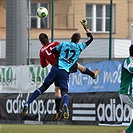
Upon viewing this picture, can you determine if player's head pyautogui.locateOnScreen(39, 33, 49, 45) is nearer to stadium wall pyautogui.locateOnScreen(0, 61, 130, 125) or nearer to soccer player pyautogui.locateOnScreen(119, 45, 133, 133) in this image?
soccer player pyautogui.locateOnScreen(119, 45, 133, 133)

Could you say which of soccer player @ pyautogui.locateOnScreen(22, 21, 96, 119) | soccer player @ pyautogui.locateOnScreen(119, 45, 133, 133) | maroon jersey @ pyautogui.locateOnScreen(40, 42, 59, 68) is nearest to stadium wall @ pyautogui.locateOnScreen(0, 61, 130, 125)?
maroon jersey @ pyautogui.locateOnScreen(40, 42, 59, 68)

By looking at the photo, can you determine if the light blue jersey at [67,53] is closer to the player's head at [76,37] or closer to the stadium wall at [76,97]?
the player's head at [76,37]

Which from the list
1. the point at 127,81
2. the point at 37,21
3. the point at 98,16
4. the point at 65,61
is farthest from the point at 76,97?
the point at 98,16

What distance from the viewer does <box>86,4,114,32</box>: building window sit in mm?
45594

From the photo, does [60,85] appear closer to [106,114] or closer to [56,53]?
[56,53]

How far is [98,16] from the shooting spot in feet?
152

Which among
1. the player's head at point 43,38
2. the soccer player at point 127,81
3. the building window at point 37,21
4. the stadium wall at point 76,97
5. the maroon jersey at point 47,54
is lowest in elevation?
the stadium wall at point 76,97

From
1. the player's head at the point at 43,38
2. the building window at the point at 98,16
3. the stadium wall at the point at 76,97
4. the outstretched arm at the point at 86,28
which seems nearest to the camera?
the outstretched arm at the point at 86,28

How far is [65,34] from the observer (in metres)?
44.1

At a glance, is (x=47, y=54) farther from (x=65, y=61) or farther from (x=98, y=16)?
(x=98, y=16)

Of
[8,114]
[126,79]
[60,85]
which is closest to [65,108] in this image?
[60,85]

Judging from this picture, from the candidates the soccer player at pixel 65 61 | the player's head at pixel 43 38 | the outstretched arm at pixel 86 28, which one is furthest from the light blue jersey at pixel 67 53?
the player's head at pixel 43 38

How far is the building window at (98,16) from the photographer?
45.6 m

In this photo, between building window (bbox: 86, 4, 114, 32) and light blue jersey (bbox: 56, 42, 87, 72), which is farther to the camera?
building window (bbox: 86, 4, 114, 32)
